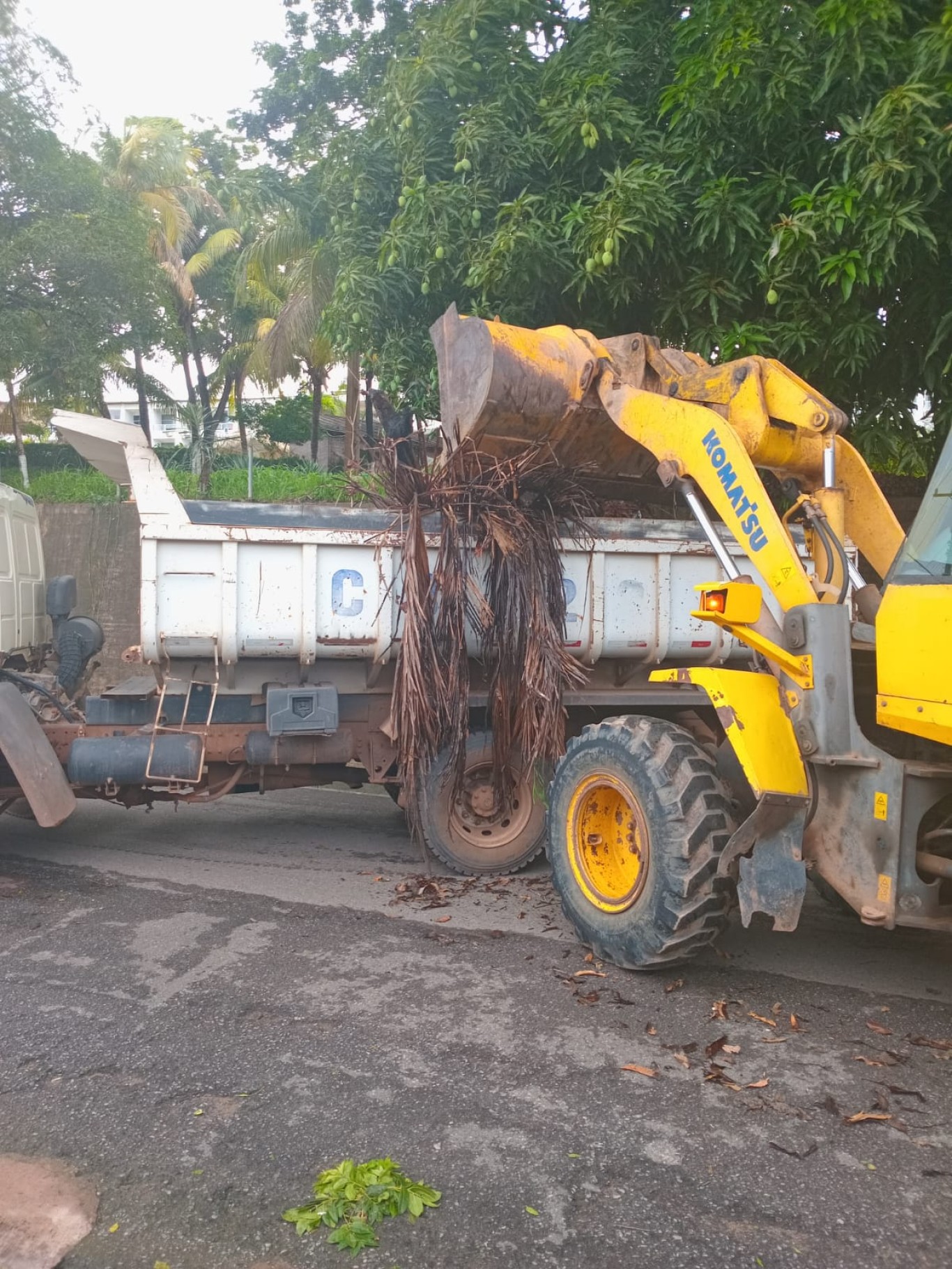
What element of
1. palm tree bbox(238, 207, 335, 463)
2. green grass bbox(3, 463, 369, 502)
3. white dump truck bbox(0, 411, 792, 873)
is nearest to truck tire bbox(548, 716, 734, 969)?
white dump truck bbox(0, 411, 792, 873)

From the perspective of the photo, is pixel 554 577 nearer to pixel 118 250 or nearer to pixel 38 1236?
pixel 38 1236

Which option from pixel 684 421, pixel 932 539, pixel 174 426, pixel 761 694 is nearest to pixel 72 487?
pixel 684 421

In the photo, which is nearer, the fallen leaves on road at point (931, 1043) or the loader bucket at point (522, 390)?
the fallen leaves on road at point (931, 1043)

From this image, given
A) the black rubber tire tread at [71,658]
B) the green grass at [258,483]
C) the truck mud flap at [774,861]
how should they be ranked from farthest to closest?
the green grass at [258,483] < the black rubber tire tread at [71,658] < the truck mud flap at [774,861]

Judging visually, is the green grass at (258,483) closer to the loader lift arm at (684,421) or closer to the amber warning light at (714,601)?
the loader lift arm at (684,421)

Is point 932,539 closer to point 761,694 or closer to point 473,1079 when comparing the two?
point 761,694

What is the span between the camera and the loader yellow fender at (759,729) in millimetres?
3955

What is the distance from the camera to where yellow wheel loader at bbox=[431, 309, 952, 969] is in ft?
12.0

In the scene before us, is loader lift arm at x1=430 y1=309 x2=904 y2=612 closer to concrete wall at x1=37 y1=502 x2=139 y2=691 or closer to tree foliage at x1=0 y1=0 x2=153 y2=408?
concrete wall at x1=37 y1=502 x2=139 y2=691

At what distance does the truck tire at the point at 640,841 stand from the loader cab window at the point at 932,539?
4.03 ft

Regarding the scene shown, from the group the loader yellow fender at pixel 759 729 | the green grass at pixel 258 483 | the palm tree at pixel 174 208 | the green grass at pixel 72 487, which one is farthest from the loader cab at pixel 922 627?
the palm tree at pixel 174 208

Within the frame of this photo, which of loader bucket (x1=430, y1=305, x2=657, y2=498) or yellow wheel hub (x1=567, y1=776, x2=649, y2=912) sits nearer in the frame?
yellow wheel hub (x1=567, y1=776, x2=649, y2=912)

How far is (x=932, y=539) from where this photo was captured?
3623mm

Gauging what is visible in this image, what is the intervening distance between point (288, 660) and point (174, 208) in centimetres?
2005
